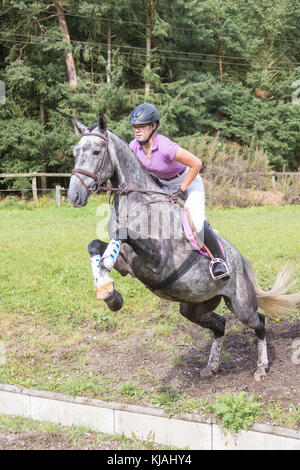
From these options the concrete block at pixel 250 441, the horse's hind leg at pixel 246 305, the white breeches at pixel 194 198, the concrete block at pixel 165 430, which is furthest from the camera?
the horse's hind leg at pixel 246 305

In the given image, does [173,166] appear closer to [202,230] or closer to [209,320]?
[202,230]

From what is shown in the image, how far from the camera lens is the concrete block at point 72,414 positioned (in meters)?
4.60

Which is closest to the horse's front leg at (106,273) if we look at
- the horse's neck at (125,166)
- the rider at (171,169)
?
the rider at (171,169)

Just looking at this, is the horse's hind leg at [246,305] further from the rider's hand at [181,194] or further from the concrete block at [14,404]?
the concrete block at [14,404]

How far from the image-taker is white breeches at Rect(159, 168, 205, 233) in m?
4.33

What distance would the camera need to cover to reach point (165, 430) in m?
4.36

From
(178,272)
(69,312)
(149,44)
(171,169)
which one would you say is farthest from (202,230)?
(149,44)

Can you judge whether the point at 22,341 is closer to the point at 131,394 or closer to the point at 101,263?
the point at 131,394

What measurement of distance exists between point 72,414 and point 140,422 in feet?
2.51

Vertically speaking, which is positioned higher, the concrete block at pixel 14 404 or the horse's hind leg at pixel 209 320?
the horse's hind leg at pixel 209 320

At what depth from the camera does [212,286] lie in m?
4.45

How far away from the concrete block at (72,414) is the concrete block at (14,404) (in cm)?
8
